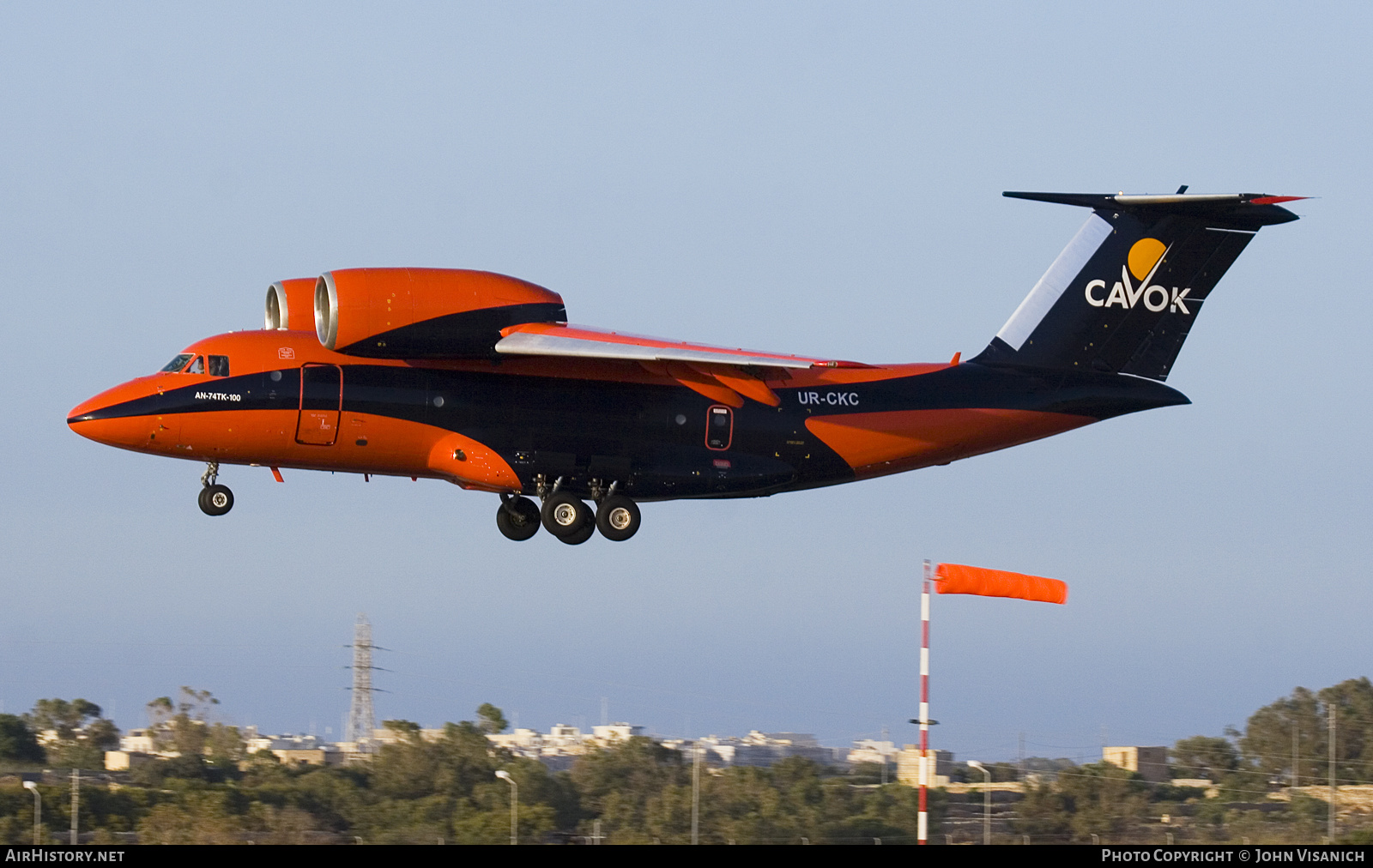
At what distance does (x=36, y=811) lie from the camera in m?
24.6

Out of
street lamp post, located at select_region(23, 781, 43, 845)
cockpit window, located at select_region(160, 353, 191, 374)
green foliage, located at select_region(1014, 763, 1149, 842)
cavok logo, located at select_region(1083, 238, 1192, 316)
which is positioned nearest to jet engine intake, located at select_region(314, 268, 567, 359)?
cockpit window, located at select_region(160, 353, 191, 374)

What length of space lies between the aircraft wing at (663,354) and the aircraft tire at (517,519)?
2.74 m

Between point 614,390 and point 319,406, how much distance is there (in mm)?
3913

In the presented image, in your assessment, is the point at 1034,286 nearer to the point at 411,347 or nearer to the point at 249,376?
the point at 411,347

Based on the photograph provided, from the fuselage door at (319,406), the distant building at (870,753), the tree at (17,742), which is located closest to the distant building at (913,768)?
the distant building at (870,753)

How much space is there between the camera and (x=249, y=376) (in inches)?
914

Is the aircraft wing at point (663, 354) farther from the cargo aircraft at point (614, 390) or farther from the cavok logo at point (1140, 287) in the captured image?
the cavok logo at point (1140, 287)

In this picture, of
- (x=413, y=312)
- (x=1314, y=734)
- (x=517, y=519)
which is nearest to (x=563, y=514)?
(x=517, y=519)

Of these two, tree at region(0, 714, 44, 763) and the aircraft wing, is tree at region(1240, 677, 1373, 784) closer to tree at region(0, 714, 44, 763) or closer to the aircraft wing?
the aircraft wing

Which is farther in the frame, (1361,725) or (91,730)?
(1361,725)

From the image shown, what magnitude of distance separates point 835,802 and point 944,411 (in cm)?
640

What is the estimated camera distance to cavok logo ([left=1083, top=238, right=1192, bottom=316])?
88.5ft

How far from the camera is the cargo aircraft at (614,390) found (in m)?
23.1
